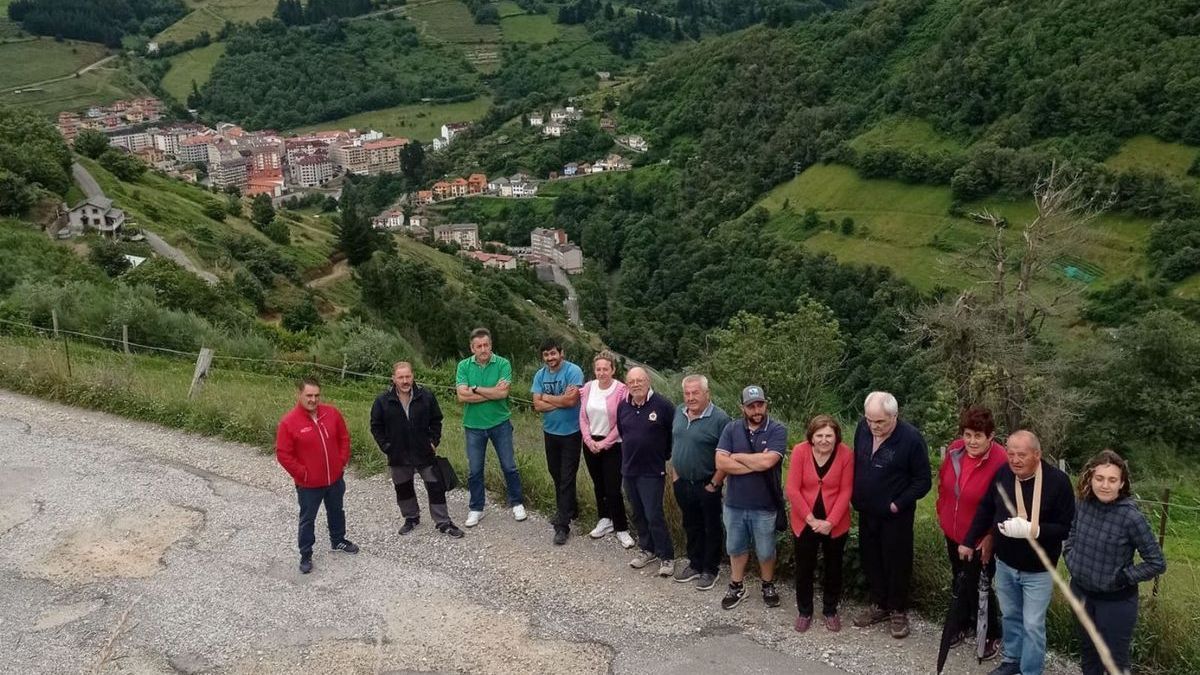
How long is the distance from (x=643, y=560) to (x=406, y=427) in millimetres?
2309

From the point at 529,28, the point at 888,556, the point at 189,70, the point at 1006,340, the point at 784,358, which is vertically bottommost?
the point at 784,358

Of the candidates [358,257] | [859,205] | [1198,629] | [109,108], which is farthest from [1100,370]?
[109,108]

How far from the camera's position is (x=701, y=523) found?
634 cm

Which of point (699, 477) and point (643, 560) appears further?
point (643, 560)

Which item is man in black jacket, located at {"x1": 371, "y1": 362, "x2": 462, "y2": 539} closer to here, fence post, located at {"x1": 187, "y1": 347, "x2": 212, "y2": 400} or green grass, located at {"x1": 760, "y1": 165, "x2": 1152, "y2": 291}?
fence post, located at {"x1": 187, "y1": 347, "x2": 212, "y2": 400}

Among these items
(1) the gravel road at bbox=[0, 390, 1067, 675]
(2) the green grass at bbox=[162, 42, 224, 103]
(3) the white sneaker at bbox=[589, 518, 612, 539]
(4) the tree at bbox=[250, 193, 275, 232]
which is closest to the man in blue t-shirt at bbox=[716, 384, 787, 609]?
(1) the gravel road at bbox=[0, 390, 1067, 675]

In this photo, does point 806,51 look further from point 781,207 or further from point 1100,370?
point 1100,370

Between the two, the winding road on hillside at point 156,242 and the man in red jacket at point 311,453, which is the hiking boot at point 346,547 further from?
the winding road on hillside at point 156,242

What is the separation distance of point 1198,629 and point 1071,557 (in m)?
1.11

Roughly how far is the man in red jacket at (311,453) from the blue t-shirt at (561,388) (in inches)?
65.1

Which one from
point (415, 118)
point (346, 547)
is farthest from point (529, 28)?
point (346, 547)

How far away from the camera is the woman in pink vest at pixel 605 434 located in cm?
663

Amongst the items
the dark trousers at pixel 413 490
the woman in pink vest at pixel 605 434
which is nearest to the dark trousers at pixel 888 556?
the woman in pink vest at pixel 605 434

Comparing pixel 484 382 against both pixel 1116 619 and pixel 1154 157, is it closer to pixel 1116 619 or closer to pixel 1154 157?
pixel 1116 619
